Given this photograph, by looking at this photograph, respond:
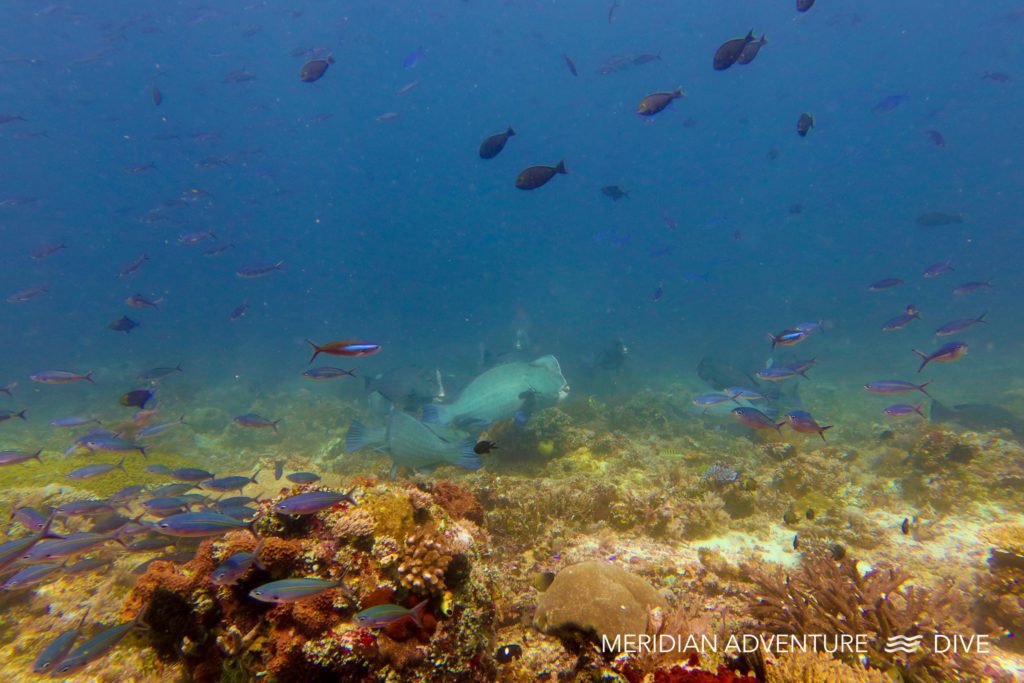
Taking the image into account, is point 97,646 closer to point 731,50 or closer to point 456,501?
point 456,501

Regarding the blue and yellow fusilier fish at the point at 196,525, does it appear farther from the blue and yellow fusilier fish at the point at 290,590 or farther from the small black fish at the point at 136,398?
the small black fish at the point at 136,398

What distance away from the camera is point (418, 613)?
2.63 m

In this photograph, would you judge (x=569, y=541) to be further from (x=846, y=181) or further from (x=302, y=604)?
(x=846, y=181)

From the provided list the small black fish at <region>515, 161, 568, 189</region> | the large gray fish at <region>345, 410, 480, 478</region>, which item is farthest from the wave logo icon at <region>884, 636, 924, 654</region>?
the small black fish at <region>515, 161, 568, 189</region>

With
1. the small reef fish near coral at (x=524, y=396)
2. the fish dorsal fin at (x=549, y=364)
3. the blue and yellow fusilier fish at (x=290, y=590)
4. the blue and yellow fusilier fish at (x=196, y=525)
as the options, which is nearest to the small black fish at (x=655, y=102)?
the small reef fish near coral at (x=524, y=396)

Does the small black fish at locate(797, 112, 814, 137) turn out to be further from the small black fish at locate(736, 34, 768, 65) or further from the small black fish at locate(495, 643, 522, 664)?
the small black fish at locate(495, 643, 522, 664)

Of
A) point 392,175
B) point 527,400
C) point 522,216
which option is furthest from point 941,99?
point 527,400

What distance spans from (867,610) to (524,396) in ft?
19.4

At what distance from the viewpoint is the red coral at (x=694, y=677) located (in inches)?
82.7

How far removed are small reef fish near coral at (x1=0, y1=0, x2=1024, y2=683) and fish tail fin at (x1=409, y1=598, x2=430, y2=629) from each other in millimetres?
37

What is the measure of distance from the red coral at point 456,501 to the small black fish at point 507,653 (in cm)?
140

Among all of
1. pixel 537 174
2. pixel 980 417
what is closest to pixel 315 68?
pixel 537 174

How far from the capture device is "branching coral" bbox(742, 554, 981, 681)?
3143 millimetres

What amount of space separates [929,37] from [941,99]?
79.5 ft
